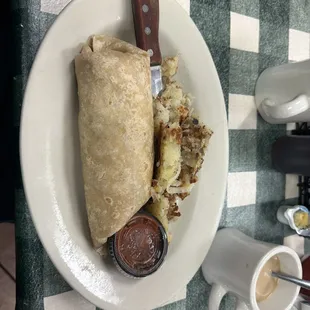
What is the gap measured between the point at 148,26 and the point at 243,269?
56cm

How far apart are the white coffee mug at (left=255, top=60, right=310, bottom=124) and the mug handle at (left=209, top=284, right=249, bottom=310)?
1.42 ft

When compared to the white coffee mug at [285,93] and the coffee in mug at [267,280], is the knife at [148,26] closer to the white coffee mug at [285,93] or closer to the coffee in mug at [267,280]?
the white coffee mug at [285,93]

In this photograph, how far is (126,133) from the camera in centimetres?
70

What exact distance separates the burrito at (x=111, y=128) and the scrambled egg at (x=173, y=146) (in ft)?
0.18

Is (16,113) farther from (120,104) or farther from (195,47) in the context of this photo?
(195,47)

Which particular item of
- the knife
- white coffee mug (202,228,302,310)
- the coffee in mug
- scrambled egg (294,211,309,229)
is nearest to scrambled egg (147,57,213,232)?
the knife

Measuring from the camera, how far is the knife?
0.73 meters

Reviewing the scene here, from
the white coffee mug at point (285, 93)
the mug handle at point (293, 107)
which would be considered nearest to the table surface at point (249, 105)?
the white coffee mug at point (285, 93)

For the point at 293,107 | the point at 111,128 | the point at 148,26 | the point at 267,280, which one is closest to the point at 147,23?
the point at 148,26

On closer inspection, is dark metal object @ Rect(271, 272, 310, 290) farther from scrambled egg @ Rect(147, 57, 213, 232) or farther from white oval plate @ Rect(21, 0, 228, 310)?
scrambled egg @ Rect(147, 57, 213, 232)

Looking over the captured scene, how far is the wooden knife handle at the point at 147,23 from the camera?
0.73m

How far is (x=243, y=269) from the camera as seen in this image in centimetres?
88

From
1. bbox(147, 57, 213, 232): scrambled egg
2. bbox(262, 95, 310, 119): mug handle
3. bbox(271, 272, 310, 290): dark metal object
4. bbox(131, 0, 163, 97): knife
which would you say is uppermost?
bbox(131, 0, 163, 97): knife

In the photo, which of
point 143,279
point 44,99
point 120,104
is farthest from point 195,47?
point 143,279
